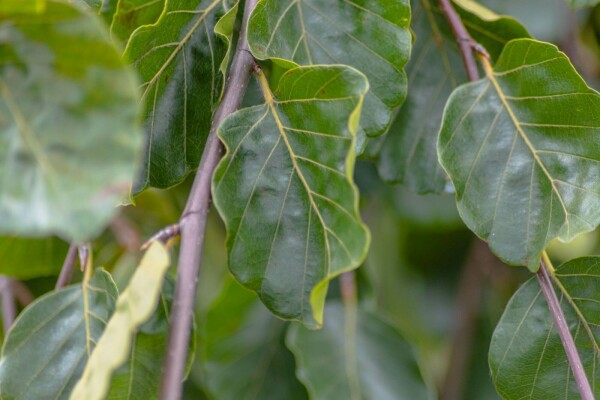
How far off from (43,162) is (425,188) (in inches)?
19.8

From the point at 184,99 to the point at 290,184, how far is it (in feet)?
0.42

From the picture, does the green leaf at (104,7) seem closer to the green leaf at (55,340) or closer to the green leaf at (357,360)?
the green leaf at (55,340)

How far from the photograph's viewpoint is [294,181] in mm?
600

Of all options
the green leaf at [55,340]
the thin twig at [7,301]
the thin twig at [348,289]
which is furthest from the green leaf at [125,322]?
the thin twig at [348,289]

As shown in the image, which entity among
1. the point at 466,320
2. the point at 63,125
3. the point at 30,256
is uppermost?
the point at 63,125

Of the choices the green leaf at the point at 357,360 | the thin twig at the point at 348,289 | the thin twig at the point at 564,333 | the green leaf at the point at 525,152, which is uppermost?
the green leaf at the point at 525,152

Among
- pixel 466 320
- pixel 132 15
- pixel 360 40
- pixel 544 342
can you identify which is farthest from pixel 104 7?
pixel 466 320

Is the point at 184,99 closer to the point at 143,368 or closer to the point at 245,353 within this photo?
the point at 143,368

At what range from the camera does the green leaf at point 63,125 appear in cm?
42

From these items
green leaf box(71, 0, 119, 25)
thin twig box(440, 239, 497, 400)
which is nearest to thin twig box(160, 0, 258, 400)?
green leaf box(71, 0, 119, 25)

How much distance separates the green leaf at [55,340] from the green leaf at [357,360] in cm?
41

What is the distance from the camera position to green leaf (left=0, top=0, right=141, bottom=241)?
16.4 inches

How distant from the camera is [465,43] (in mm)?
729

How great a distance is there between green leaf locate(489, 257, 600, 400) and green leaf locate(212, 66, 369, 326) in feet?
0.57
